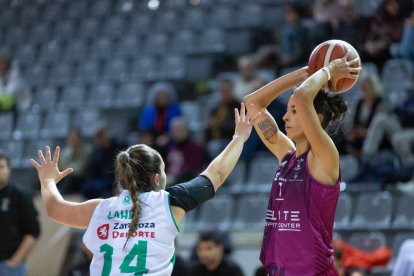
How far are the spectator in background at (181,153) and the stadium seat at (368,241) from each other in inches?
93.9

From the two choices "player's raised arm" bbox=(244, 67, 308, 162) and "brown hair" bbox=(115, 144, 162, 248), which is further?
"player's raised arm" bbox=(244, 67, 308, 162)

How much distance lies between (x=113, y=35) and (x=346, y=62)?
10.4 m

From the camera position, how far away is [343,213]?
920 centimetres

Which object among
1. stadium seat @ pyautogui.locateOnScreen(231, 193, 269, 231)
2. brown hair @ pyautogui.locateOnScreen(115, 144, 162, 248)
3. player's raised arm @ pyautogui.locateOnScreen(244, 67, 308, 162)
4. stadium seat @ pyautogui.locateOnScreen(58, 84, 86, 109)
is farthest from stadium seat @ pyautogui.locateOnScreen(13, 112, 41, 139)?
brown hair @ pyautogui.locateOnScreen(115, 144, 162, 248)

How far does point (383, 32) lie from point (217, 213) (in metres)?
2.97

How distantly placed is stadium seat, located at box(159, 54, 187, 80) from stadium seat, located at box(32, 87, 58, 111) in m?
1.80

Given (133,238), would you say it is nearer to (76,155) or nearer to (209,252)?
(209,252)

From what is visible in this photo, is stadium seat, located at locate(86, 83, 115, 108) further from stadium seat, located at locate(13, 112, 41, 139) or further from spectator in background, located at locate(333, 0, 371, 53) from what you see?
spectator in background, located at locate(333, 0, 371, 53)

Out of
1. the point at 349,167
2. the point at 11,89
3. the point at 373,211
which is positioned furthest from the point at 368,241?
the point at 11,89

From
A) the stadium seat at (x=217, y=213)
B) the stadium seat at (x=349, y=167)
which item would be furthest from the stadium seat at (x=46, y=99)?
the stadium seat at (x=349, y=167)

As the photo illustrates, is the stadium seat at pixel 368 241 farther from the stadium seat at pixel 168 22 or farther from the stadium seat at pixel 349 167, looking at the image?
the stadium seat at pixel 168 22

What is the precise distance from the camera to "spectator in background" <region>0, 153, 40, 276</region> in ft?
25.0

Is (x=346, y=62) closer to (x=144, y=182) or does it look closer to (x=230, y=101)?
(x=144, y=182)

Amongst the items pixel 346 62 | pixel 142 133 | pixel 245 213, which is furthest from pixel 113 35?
pixel 346 62
